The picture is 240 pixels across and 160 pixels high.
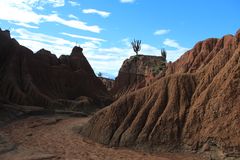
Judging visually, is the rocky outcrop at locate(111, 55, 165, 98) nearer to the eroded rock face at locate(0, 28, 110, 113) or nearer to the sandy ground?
the eroded rock face at locate(0, 28, 110, 113)

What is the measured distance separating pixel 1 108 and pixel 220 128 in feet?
57.3

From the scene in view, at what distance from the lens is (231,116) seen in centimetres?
1504

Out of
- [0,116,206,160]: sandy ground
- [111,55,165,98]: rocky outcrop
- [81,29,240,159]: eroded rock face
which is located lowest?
[0,116,206,160]: sandy ground

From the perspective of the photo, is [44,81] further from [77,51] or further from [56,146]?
[56,146]

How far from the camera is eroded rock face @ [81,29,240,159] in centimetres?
1525

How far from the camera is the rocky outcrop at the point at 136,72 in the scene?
212 feet

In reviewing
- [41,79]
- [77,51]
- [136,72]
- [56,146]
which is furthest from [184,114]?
[136,72]

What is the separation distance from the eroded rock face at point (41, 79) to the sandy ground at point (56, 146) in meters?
9.38

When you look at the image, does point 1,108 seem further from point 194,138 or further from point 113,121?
point 194,138

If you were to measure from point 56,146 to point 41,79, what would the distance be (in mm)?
24027

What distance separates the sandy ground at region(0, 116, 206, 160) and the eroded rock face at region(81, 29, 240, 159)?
678mm

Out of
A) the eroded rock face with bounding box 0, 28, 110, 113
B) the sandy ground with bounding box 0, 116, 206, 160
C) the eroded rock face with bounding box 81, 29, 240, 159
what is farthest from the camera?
the eroded rock face with bounding box 0, 28, 110, 113

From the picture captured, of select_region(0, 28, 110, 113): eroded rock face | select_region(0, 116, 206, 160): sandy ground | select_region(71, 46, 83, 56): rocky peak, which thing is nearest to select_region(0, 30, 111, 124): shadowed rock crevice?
select_region(0, 28, 110, 113): eroded rock face

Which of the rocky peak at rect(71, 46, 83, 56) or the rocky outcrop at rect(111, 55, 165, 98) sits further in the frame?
the rocky outcrop at rect(111, 55, 165, 98)
